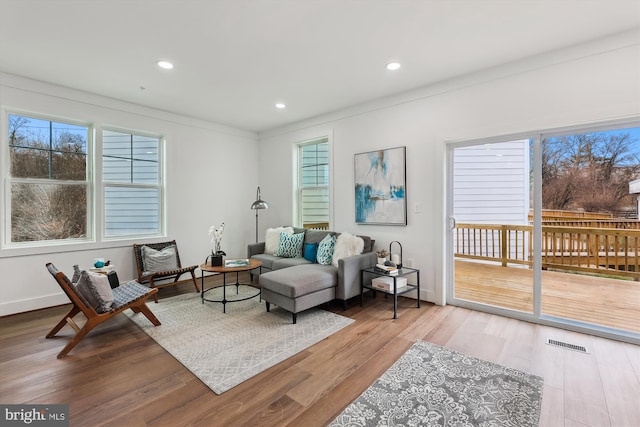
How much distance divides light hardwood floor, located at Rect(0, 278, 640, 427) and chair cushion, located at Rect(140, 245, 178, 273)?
1.06 meters

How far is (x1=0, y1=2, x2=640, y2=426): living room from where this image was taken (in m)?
2.66

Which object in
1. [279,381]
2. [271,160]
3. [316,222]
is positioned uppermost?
[271,160]

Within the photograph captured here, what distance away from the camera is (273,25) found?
2359 mm

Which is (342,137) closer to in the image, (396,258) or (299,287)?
(396,258)

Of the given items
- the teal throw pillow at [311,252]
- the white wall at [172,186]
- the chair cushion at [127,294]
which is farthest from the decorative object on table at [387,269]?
the white wall at [172,186]

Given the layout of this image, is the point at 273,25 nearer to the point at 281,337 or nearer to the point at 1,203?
the point at 281,337

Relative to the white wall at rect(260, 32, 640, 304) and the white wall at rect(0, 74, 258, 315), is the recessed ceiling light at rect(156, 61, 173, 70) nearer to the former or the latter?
the white wall at rect(0, 74, 258, 315)

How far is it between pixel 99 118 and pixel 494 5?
4657 mm

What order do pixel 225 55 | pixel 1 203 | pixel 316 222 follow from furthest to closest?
pixel 316 222
pixel 1 203
pixel 225 55

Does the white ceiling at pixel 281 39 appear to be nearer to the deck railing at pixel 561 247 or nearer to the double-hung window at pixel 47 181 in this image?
the double-hung window at pixel 47 181

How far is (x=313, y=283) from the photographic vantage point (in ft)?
10.4

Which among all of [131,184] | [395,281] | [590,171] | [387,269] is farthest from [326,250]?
[131,184]

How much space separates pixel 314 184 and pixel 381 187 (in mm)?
1465

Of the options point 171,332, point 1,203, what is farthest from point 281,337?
point 1,203
